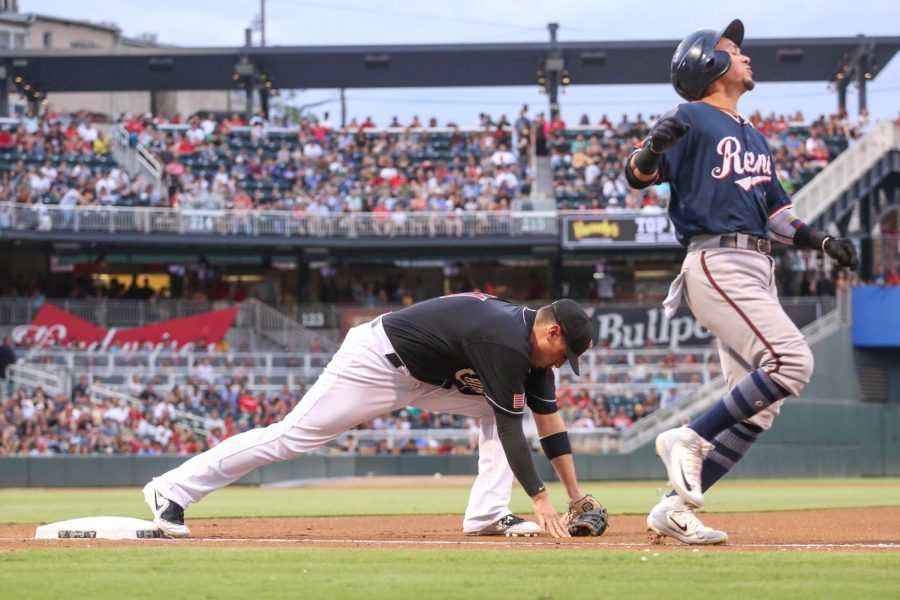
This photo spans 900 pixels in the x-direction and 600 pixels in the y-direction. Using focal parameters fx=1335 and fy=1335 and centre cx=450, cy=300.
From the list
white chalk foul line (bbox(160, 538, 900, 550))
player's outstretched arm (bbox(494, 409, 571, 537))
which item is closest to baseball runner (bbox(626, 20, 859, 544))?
white chalk foul line (bbox(160, 538, 900, 550))

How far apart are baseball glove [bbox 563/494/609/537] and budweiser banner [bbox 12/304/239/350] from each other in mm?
21726

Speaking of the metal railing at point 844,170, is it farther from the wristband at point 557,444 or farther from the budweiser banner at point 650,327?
the wristband at point 557,444

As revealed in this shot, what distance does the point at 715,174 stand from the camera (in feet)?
21.5

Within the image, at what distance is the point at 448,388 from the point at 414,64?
29.2m

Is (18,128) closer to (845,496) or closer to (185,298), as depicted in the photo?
(185,298)

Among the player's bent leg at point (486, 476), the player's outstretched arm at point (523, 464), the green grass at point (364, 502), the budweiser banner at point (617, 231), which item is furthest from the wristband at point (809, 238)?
the budweiser banner at point (617, 231)

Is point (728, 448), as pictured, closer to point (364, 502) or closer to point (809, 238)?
point (809, 238)

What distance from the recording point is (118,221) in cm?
2950

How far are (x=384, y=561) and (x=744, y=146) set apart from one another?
108 inches

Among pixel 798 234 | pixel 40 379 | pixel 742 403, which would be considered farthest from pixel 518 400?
pixel 40 379

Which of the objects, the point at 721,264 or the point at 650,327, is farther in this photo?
the point at 650,327

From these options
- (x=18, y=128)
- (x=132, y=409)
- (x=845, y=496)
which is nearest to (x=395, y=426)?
(x=132, y=409)

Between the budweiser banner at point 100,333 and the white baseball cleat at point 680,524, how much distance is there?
22488 mm

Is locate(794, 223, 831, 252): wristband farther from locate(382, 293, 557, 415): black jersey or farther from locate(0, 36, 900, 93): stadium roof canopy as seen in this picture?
locate(0, 36, 900, 93): stadium roof canopy
